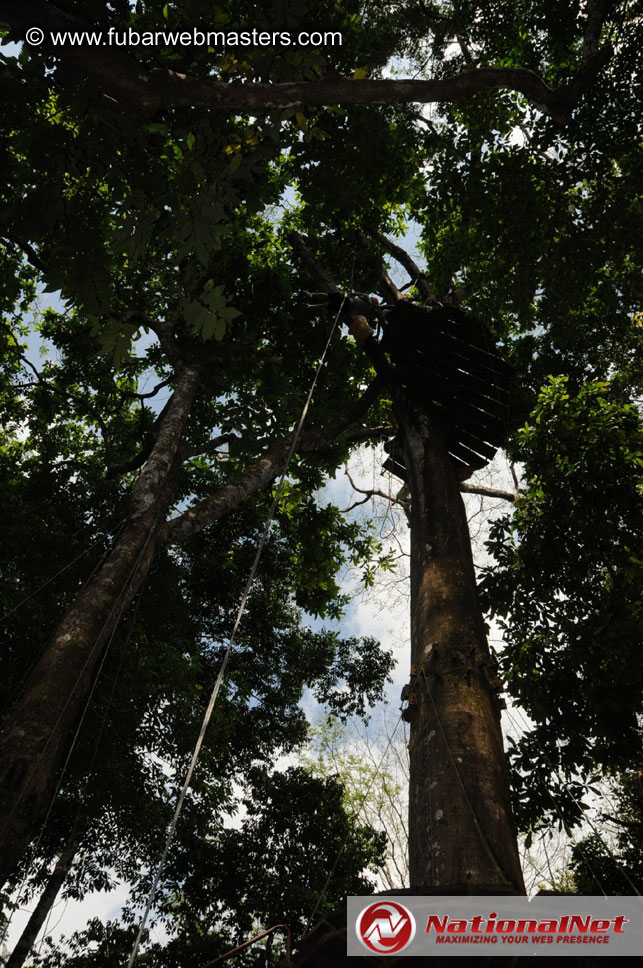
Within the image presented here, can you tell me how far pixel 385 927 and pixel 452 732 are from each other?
99 cm

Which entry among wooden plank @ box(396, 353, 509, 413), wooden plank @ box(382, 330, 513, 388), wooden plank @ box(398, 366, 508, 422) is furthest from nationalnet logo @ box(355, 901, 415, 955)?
wooden plank @ box(382, 330, 513, 388)

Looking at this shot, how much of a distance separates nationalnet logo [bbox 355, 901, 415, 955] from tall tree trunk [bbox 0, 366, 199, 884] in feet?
6.34

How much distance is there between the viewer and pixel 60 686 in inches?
134

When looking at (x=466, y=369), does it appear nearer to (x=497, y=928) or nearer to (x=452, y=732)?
(x=452, y=732)

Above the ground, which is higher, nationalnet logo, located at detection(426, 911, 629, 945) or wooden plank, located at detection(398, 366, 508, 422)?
wooden plank, located at detection(398, 366, 508, 422)

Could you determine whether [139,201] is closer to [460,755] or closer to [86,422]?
[460,755]

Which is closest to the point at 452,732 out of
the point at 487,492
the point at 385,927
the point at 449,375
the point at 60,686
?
the point at 385,927

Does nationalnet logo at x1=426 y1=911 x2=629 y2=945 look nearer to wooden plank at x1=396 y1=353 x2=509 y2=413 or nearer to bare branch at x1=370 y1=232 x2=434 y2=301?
wooden plank at x1=396 y1=353 x2=509 y2=413

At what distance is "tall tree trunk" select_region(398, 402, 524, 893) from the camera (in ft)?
7.52

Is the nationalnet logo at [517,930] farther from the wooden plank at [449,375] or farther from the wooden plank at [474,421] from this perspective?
the wooden plank at [449,375]

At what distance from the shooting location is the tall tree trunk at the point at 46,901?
7.63 metres

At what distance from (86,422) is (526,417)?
7.36 meters

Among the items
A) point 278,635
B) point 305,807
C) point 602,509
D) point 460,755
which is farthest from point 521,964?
point 278,635

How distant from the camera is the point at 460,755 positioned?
2615 mm
